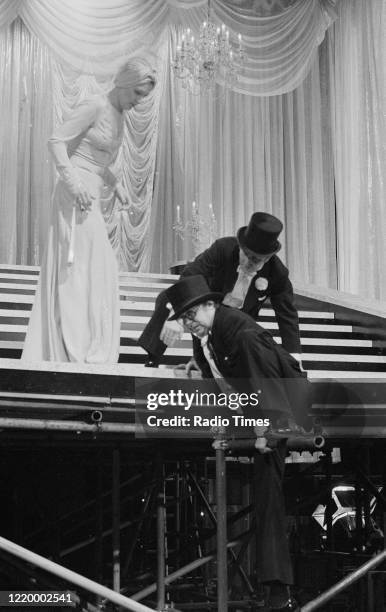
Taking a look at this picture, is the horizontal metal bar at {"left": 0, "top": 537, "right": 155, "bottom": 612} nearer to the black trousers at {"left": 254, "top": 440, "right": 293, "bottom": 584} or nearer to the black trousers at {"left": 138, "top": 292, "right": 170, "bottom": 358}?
the black trousers at {"left": 254, "top": 440, "right": 293, "bottom": 584}

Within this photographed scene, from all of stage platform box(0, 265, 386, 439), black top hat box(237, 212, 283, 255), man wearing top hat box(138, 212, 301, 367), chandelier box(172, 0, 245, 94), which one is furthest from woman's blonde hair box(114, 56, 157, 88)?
chandelier box(172, 0, 245, 94)

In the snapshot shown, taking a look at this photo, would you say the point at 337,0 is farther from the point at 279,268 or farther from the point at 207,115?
the point at 279,268

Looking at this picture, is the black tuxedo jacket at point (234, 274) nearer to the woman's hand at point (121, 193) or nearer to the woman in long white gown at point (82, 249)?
the woman in long white gown at point (82, 249)

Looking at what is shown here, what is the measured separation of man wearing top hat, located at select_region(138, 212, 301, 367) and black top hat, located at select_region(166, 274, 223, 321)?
16.3 inches

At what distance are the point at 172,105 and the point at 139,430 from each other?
10623mm

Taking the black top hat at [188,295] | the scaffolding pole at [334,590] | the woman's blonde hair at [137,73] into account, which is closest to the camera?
the black top hat at [188,295]

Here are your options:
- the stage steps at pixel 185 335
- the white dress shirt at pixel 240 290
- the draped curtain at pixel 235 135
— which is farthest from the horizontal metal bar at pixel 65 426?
the draped curtain at pixel 235 135

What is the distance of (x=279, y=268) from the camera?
18.6 ft

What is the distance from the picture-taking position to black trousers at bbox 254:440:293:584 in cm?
465

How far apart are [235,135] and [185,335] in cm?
712

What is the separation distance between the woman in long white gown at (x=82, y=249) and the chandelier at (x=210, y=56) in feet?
23.9

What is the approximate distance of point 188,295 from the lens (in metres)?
4.87

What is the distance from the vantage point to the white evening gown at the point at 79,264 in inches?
252

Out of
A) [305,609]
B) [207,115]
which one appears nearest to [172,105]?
[207,115]
